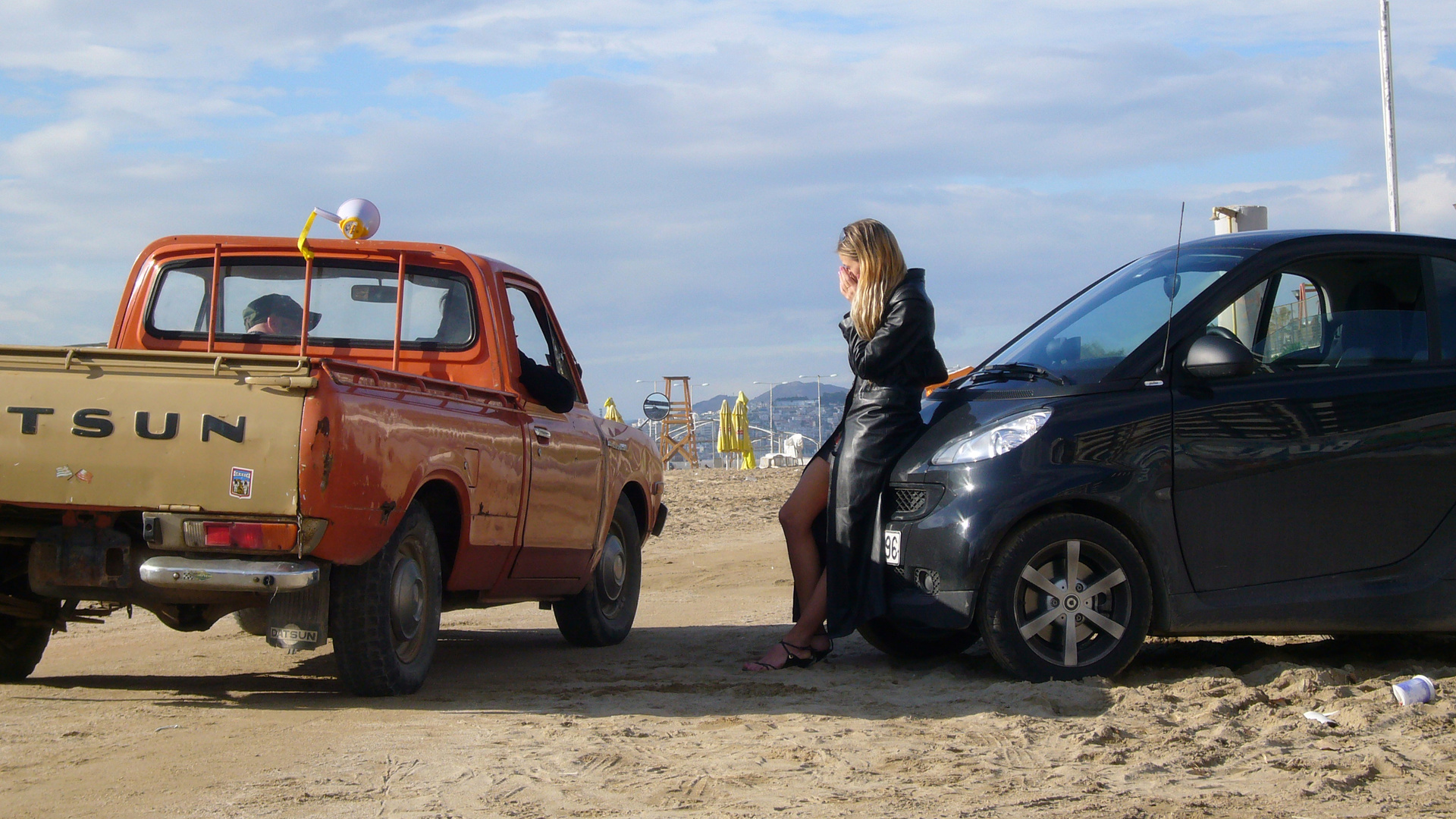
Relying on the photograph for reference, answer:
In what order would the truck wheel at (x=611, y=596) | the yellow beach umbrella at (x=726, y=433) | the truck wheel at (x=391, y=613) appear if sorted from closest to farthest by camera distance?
the truck wheel at (x=391, y=613) < the truck wheel at (x=611, y=596) < the yellow beach umbrella at (x=726, y=433)

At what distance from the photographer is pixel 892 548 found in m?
6.21

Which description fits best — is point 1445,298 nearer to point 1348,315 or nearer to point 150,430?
point 1348,315

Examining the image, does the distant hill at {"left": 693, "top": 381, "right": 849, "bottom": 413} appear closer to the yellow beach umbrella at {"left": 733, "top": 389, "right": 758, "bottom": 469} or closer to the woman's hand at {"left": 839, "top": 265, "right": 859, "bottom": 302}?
the yellow beach umbrella at {"left": 733, "top": 389, "right": 758, "bottom": 469}

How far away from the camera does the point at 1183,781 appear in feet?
14.1

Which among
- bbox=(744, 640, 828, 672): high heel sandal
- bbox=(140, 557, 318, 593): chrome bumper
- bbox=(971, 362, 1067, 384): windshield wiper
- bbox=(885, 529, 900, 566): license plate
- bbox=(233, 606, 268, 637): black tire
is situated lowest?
bbox=(744, 640, 828, 672): high heel sandal

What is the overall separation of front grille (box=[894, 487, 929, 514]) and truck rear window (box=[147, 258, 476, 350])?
2.29 m

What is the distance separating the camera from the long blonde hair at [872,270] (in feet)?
21.7

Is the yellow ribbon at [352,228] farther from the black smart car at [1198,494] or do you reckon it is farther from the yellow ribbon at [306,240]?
the black smart car at [1198,494]

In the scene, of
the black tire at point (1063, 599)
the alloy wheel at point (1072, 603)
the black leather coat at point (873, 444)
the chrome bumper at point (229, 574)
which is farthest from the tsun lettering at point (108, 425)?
the alloy wheel at point (1072, 603)

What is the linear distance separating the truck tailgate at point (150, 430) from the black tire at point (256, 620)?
63cm

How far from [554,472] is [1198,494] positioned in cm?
306

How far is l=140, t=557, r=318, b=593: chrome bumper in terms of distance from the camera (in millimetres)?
4992

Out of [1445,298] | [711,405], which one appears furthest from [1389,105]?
[711,405]

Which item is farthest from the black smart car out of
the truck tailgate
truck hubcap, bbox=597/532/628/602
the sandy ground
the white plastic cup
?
the truck tailgate
